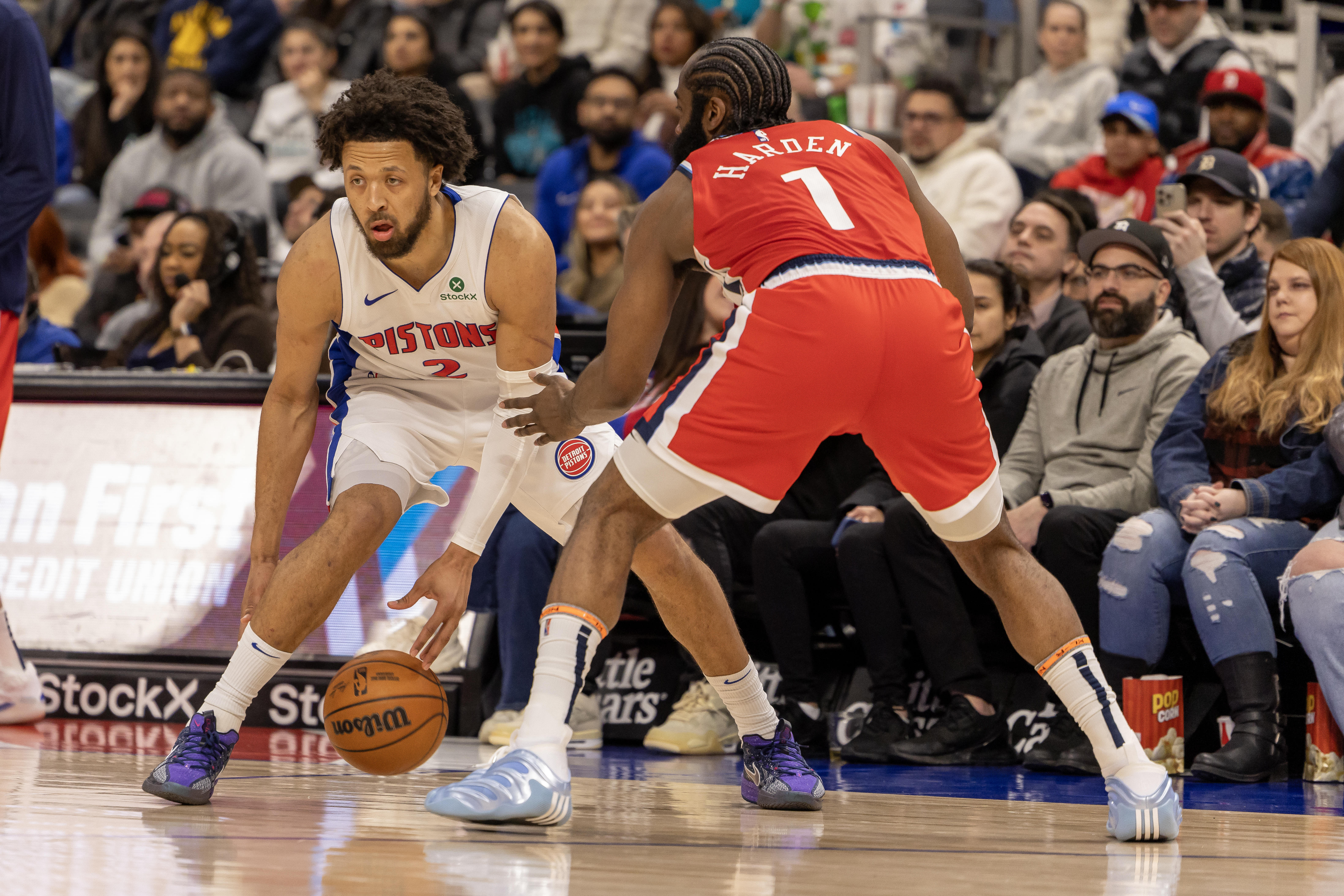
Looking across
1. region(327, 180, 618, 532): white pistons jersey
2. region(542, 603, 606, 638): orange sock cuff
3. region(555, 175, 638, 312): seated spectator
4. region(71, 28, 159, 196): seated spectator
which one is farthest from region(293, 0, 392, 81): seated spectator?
region(542, 603, 606, 638): orange sock cuff

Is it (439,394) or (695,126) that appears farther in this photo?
(439,394)

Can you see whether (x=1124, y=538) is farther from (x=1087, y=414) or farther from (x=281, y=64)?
(x=281, y=64)

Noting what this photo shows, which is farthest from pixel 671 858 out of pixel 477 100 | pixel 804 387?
pixel 477 100

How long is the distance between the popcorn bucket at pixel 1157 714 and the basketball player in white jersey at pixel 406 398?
154 cm

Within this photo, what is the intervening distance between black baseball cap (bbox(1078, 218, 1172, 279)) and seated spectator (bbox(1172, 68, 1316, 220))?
1972 millimetres

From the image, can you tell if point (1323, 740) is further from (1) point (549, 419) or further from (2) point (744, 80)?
(2) point (744, 80)

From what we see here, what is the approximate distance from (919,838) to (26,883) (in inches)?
76.7

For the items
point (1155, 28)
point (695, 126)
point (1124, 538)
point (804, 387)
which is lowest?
point (1124, 538)

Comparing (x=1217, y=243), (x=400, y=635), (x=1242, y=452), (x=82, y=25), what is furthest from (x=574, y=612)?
(x=82, y=25)

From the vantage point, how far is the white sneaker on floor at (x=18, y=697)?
5.89m

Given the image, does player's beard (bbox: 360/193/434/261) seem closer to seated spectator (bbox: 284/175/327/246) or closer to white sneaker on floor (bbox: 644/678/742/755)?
white sneaker on floor (bbox: 644/678/742/755)

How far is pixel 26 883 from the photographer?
2648 millimetres

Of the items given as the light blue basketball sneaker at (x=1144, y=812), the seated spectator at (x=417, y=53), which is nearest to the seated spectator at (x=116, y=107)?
the seated spectator at (x=417, y=53)

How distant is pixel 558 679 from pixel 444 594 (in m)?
0.68
